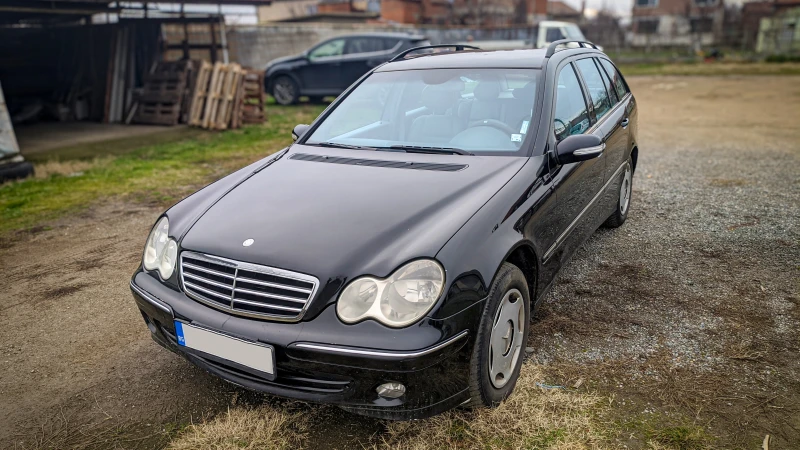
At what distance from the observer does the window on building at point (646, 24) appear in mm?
41031

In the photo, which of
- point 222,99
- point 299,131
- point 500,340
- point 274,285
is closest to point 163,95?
point 222,99

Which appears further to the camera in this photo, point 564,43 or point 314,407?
point 564,43

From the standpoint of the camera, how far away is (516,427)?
2451 mm

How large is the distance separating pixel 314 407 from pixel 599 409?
4.23ft

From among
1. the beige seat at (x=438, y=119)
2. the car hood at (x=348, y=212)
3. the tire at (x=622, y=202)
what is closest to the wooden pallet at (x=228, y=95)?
the tire at (x=622, y=202)

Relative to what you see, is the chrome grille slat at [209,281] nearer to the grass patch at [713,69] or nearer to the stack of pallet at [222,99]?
the stack of pallet at [222,99]

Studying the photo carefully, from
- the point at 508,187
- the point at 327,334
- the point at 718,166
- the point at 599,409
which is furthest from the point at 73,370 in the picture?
the point at 718,166

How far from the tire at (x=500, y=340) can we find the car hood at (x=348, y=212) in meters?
0.34

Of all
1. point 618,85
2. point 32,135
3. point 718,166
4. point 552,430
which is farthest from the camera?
point 32,135

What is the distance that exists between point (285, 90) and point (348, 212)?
1209 cm

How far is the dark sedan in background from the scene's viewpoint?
1334cm

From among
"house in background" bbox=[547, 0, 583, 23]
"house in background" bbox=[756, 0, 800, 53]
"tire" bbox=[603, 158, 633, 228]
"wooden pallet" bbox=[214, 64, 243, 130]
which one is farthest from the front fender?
"house in background" bbox=[547, 0, 583, 23]

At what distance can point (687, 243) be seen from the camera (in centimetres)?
459

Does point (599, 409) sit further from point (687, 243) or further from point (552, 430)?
point (687, 243)
